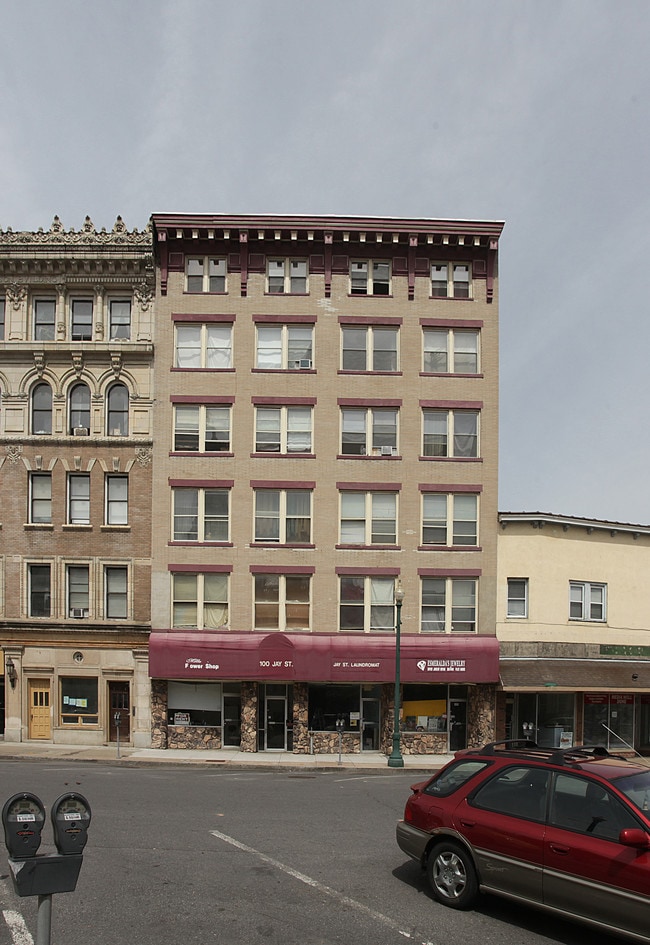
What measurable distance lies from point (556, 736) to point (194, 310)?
66.8 ft

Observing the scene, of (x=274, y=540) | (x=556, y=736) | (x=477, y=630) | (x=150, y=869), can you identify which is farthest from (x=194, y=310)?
(x=150, y=869)

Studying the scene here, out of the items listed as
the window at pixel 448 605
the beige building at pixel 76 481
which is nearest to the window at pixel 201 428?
the beige building at pixel 76 481

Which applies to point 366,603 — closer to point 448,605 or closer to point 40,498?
point 448,605

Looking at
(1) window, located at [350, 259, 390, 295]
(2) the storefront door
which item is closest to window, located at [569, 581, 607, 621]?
(1) window, located at [350, 259, 390, 295]

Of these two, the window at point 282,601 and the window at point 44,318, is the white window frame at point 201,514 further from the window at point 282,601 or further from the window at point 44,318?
the window at point 44,318

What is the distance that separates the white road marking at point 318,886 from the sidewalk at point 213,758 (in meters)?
12.6

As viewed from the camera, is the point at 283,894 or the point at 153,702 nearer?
the point at 283,894

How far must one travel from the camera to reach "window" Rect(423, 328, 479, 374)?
29172 mm

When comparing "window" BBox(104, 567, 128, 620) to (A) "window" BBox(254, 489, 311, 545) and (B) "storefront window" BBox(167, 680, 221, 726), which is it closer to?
(B) "storefront window" BBox(167, 680, 221, 726)

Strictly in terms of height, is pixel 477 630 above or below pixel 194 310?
below

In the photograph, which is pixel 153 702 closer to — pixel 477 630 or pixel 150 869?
pixel 477 630

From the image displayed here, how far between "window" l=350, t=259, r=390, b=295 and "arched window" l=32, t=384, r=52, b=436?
12015 millimetres

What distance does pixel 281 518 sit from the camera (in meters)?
28.2

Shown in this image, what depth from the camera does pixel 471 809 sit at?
8.49 metres
